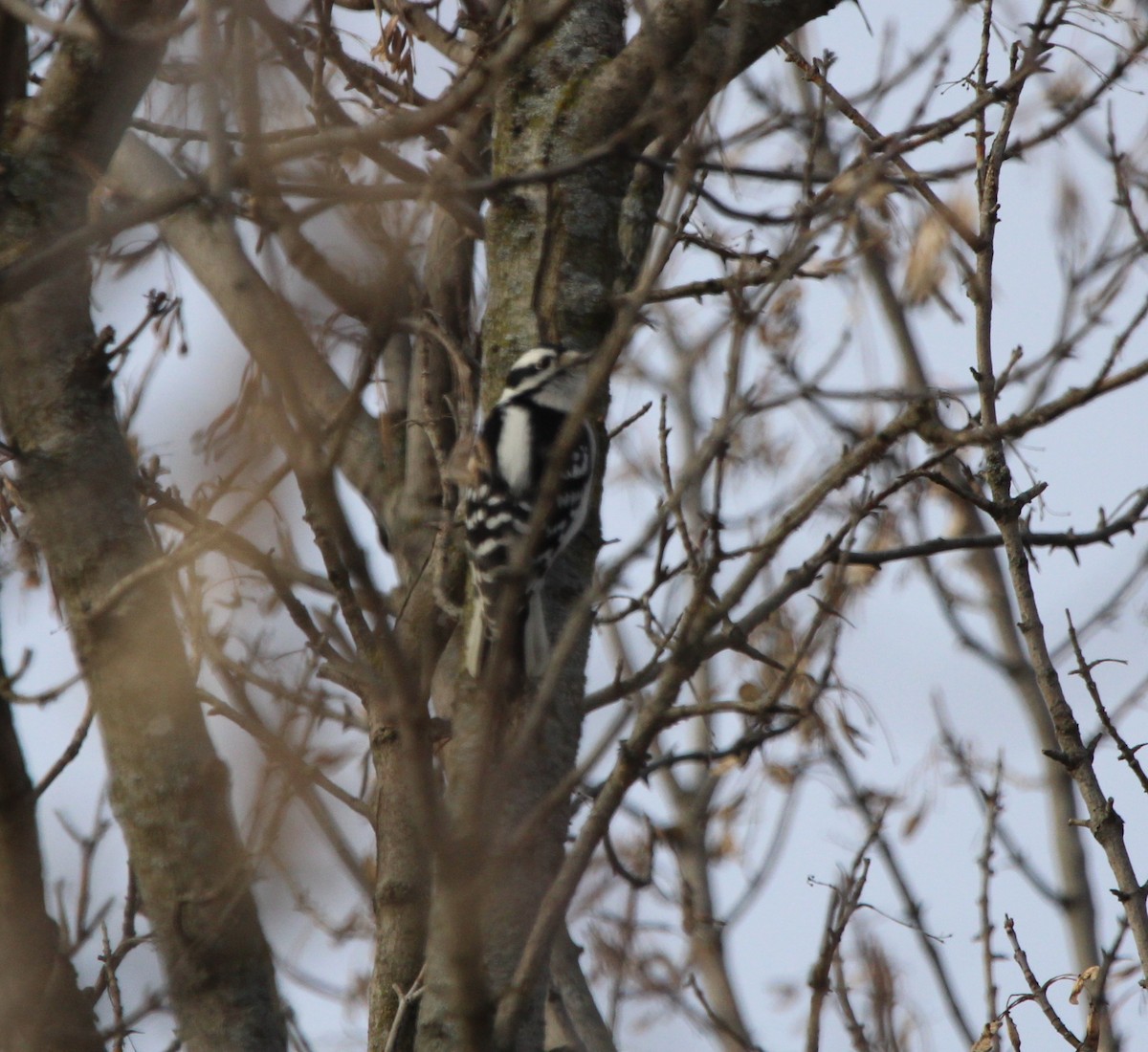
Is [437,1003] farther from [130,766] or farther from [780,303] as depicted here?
[780,303]

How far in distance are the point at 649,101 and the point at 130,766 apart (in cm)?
220

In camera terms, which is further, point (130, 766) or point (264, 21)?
point (130, 766)

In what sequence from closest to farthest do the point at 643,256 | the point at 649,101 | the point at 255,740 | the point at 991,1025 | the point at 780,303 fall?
1. the point at 255,740
2. the point at 991,1025
3. the point at 649,101
4. the point at 643,256
5. the point at 780,303

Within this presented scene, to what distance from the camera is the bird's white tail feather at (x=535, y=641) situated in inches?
139

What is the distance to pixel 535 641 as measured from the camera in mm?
3629

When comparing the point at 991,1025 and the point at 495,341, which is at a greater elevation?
the point at 495,341

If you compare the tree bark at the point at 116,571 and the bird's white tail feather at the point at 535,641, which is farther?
the bird's white tail feather at the point at 535,641

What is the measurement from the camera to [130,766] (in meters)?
3.13

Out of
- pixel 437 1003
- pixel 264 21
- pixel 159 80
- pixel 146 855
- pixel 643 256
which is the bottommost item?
pixel 437 1003

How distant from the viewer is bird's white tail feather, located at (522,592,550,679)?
11.6 ft

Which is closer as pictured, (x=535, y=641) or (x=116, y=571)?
(x=116, y=571)

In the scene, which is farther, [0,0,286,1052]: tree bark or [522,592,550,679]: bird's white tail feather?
[522,592,550,679]: bird's white tail feather

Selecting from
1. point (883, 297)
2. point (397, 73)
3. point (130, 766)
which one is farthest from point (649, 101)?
point (883, 297)

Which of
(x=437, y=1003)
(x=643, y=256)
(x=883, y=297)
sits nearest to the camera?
(x=437, y=1003)
